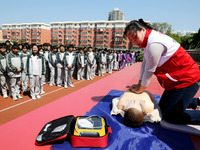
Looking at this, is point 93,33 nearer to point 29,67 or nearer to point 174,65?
point 29,67

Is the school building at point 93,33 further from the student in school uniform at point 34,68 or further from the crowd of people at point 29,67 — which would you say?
the student in school uniform at point 34,68

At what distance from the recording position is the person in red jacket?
1.92m

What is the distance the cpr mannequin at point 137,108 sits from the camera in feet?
7.55

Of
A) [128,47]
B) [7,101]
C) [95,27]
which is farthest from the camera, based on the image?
[95,27]

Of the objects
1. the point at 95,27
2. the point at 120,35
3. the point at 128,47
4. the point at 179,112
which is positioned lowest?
the point at 179,112

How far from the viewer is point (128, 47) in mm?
60125

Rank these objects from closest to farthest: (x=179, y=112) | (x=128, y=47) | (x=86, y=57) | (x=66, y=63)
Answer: (x=179, y=112)
(x=66, y=63)
(x=86, y=57)
(x=128, y=47)

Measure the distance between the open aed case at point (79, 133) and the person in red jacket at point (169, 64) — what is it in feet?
3.33

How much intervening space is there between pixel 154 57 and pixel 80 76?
7.62 m

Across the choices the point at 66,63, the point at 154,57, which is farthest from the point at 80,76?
the point at 154,57

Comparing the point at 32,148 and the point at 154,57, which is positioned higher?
the point at 154,57

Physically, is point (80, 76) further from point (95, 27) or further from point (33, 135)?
point (95, 27)

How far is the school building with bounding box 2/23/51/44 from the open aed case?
269ft

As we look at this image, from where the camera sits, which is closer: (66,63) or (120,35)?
(66,63)
